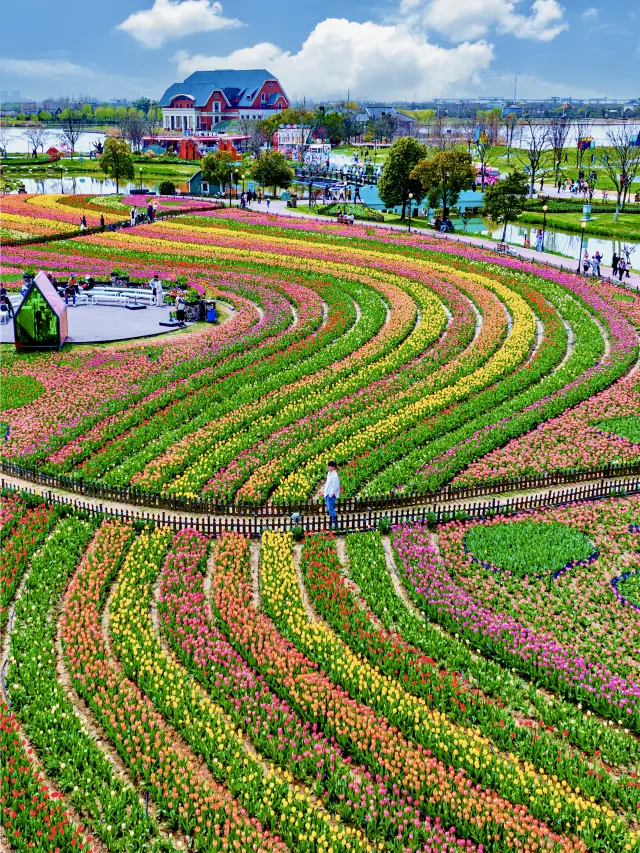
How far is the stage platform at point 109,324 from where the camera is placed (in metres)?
32.4

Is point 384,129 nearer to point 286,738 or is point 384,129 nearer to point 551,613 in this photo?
point 551,613

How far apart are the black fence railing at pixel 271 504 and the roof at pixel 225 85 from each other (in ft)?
536

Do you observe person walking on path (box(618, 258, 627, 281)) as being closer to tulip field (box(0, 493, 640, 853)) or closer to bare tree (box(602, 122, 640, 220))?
bare tree (box(602, 122, 640, 220))

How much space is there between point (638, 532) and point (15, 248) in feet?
146

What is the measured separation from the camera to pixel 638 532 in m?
18.0

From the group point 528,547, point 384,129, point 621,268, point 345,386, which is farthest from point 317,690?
point 384,129

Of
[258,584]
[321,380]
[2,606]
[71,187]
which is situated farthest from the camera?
[71,187]

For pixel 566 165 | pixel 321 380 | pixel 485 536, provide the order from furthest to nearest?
pixel 566 165 < pixel 321 380 < pixel 485 536

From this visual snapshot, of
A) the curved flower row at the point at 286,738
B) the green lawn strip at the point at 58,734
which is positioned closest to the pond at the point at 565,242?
the curved flower row at the point at 286,738

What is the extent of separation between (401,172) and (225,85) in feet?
393

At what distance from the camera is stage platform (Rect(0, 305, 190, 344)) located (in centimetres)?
3238

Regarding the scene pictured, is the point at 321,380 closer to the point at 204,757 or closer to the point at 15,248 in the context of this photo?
the point at 204,757

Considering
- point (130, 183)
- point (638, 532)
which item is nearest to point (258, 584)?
point (638, 532)

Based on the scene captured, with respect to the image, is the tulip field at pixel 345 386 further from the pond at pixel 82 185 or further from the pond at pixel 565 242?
the pond at pixel 82 185
